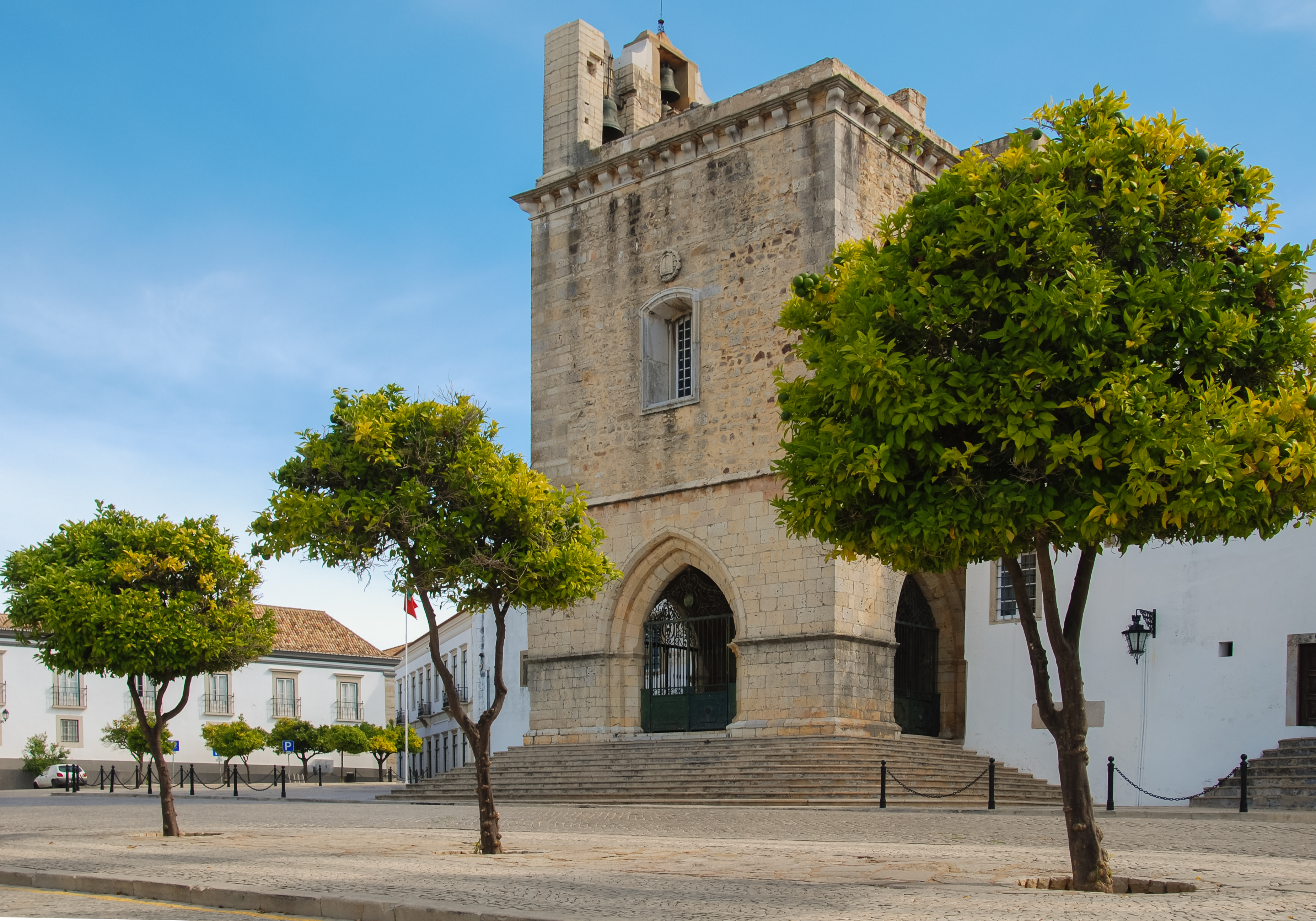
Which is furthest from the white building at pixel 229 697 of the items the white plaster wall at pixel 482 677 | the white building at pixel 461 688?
the white plaster wall at pixel 482 677

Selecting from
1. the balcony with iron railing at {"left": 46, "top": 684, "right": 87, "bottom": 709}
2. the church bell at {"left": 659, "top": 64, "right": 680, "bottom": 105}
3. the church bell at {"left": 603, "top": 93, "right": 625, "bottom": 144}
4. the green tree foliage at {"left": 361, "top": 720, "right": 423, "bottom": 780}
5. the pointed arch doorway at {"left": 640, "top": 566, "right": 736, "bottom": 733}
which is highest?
the church bell at {"left": 659, "top": 64, "right": 680, "bottom": 105}

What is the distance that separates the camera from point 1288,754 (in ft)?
57.6

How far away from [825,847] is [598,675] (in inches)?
527

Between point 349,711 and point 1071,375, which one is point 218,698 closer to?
point 349,711

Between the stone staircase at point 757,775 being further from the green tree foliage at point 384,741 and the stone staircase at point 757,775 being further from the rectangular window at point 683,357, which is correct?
the green tree foliage at point 384,741

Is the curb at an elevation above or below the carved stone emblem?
below

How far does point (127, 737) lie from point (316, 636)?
38.2 feet

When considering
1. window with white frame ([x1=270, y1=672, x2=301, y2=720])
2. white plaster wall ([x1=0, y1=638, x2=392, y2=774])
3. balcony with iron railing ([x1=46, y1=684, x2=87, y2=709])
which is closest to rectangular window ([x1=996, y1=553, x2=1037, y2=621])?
white plaster wall ([x1=0, y1=638, x2=392, y2=774])

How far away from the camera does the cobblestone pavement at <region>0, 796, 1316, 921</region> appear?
24.6ft

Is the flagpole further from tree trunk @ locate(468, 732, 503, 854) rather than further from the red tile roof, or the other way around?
tree trunk @ locate(468, 732, 503, 854)

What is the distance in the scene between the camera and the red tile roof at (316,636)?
5311 centimetres

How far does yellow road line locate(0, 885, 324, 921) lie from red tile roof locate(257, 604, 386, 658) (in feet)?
141

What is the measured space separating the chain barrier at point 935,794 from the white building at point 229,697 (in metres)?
25.2

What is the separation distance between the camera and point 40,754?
44312 mm
